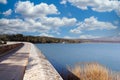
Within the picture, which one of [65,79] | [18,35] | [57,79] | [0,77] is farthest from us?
[18,35]

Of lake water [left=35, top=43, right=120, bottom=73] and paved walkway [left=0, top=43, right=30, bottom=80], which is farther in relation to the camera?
lake water [left=35, top=43, right=120, bottom=73]

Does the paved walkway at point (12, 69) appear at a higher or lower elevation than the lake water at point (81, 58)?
higher

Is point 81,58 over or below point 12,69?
below

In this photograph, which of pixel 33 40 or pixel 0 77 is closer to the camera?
pixel 0 77

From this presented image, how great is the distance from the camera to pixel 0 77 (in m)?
10.9

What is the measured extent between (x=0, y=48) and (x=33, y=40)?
157913mm

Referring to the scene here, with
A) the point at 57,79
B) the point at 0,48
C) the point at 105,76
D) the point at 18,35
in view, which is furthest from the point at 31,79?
the point at 18,35

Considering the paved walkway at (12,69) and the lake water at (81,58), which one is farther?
the lake water at (81,58)

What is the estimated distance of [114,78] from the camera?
1442cm

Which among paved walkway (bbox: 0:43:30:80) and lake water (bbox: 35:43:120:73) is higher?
paved walkway (bbox: 0:43:30:80)

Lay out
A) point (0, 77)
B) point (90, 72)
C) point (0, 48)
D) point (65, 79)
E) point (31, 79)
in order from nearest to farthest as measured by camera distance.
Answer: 1. point (31, 79)
2. point (0, 77)
3. point (65, 79)
4. point (90, 72)
5. point (0, 48)

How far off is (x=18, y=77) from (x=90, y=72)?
18.9 ft

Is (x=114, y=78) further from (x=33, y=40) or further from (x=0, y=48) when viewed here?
(x=33, y=40)

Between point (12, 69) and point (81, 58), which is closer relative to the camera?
point (12, 69)
